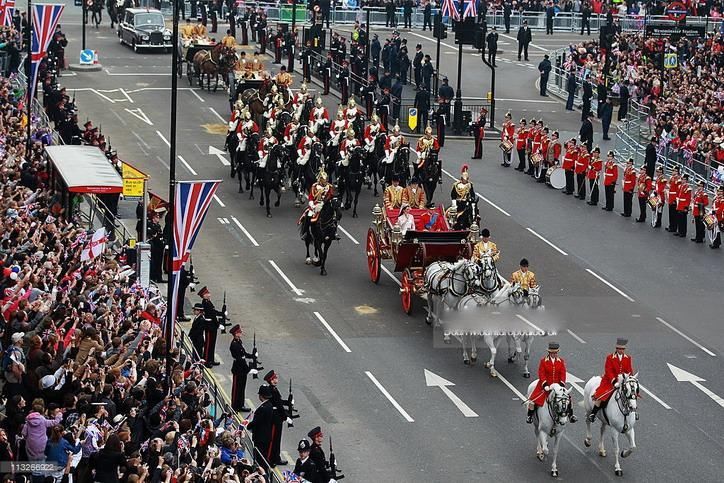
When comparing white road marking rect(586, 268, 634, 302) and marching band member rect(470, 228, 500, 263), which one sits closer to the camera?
marching band member rect(470, 228, 500, 263)

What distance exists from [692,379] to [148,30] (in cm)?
4344

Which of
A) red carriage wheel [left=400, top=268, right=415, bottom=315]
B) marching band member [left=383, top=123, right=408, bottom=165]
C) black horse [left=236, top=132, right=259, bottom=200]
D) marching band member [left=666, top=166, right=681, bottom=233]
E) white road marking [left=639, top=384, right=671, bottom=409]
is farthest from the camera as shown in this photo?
black horse [left=236, top=132, right=259, bottom=200]

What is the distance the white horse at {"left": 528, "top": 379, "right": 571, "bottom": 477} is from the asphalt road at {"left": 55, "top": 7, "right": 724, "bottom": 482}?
33 centimetres

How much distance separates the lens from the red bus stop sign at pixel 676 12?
67.3 meters

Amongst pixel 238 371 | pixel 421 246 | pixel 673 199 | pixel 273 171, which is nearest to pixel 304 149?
pixel 273 171

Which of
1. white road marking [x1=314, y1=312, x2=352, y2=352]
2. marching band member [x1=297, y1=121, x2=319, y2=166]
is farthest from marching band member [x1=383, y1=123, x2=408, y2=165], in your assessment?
white road marking [x1=314, y1=312, x2=352, y2=352]

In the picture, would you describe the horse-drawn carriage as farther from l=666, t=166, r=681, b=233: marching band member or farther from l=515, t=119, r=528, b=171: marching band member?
l=515, t=119, r=528, b=171: marching band member

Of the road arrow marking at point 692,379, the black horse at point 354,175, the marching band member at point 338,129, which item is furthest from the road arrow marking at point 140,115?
the road arrow marking at point 692,379

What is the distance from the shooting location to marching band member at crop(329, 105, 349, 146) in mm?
46812

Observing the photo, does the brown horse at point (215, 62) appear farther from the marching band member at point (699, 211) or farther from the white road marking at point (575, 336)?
the white road marking at point (575, 336)

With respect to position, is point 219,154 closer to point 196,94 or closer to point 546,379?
point 196,94

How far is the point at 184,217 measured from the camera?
93.1 ft

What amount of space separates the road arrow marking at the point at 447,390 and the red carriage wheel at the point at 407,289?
11.4 feet

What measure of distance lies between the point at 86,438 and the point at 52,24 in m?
23.0
